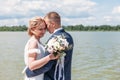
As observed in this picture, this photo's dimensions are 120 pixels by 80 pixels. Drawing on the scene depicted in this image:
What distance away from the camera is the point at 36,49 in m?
4.83

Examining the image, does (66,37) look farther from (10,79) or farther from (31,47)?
(10,79)

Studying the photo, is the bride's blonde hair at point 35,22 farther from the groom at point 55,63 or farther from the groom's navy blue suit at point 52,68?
the groom's navy blue suit at point 52,68

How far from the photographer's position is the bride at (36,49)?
15.5 feet

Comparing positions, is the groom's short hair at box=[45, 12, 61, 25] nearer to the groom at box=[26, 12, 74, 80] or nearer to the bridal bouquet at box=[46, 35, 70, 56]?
the groom at box=[26, 12, 74, 80]

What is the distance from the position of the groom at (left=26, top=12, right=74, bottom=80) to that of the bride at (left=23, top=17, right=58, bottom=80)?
71 mm

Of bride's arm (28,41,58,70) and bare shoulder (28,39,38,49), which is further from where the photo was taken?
bare shoulder (28,39,38,49)

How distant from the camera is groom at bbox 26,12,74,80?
15.6 feet

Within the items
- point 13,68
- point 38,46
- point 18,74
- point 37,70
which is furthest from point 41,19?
point 13,68

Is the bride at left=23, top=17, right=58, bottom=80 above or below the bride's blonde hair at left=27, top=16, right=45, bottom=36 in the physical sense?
below

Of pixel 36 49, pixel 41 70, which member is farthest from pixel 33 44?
pixel 41 70

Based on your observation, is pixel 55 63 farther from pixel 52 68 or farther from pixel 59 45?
pixel 59 45

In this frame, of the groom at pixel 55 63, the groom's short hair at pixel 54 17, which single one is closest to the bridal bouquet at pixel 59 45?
the groom at pixel 55 63

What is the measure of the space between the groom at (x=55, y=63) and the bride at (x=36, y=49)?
0.07 metres

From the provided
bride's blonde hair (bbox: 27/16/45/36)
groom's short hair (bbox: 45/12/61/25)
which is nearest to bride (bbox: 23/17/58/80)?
bride's blonde hair (bbox: 27/16/45/36)
